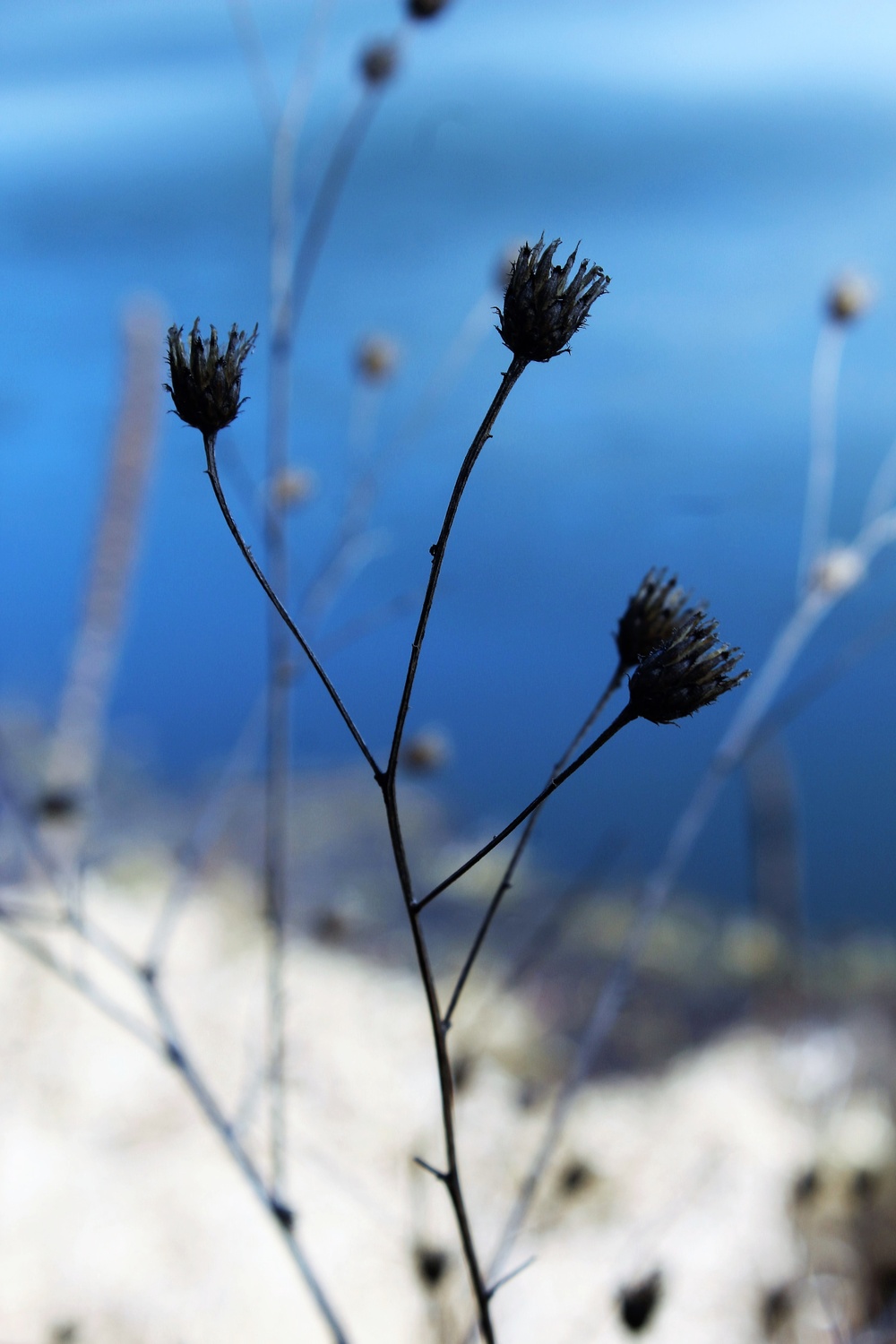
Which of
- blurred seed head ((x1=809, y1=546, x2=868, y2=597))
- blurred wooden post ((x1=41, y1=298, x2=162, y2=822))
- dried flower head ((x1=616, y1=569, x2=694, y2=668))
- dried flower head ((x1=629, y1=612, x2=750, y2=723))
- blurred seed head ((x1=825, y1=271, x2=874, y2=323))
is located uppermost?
blurred wooden post ((x1=41, y1=298, x2=162, y2=822))

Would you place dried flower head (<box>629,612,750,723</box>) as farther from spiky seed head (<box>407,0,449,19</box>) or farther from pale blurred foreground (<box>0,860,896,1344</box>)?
spiky seed head (<box>407,0,449,19</box>)

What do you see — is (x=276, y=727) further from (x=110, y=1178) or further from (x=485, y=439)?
(x=110, y=1178)

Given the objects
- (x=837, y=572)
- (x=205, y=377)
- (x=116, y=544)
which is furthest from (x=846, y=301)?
(x=116, y=544)

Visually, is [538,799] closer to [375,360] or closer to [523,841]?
[523,841]

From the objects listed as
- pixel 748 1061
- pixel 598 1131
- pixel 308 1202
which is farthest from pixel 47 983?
pixel 748 1061

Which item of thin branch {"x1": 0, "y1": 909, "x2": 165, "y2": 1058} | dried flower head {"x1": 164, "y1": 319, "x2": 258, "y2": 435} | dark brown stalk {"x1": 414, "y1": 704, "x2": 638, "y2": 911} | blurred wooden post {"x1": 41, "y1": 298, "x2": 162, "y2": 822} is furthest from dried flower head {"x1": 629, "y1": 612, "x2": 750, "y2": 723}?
blurred wooden post {"x1": 41, "y1": 298, "x2": 162, "y2": 822}

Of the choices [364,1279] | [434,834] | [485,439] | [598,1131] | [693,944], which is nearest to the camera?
[485,439]
